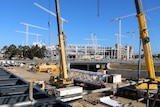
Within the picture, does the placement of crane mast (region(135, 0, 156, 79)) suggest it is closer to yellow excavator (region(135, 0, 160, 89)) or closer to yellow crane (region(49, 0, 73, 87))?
yellow excavator (region(135, 0, 160, 89))

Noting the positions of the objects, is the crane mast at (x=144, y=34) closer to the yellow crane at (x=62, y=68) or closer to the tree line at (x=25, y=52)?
the yellow crane at (x=62, y=68)

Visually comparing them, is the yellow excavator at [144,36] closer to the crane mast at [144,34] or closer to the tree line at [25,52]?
the crane mast at [144,34]

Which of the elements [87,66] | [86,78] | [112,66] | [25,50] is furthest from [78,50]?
[86,78]

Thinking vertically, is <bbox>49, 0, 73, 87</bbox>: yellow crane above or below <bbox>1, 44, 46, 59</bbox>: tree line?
below

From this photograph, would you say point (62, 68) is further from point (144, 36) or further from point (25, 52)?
point (25, 52)

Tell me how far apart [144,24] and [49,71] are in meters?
37.3

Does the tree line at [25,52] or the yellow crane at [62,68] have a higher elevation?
the tree line at [25,52]

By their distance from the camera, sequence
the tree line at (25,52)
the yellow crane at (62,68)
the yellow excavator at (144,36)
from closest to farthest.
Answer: the yellow excavator at (144,36), the yellow crane at (62,68), the tree line at (25,52)

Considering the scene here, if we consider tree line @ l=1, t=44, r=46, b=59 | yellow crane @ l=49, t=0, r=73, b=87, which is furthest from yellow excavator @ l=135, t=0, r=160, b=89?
tree line @ l=1, t=44, r=46, b=59

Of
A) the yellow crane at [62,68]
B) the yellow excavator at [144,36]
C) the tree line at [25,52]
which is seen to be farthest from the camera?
the tree line at [25,52]

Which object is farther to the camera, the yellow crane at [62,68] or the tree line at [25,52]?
the tree line at [25,52]

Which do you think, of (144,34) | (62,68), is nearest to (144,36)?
(144,34)

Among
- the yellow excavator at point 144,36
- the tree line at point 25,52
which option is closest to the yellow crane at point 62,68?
the yellow excavator at point 144,36

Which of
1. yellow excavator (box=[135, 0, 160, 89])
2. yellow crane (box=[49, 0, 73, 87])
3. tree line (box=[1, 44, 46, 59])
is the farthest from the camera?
tree line (box=[1, 44, 46, 59])
